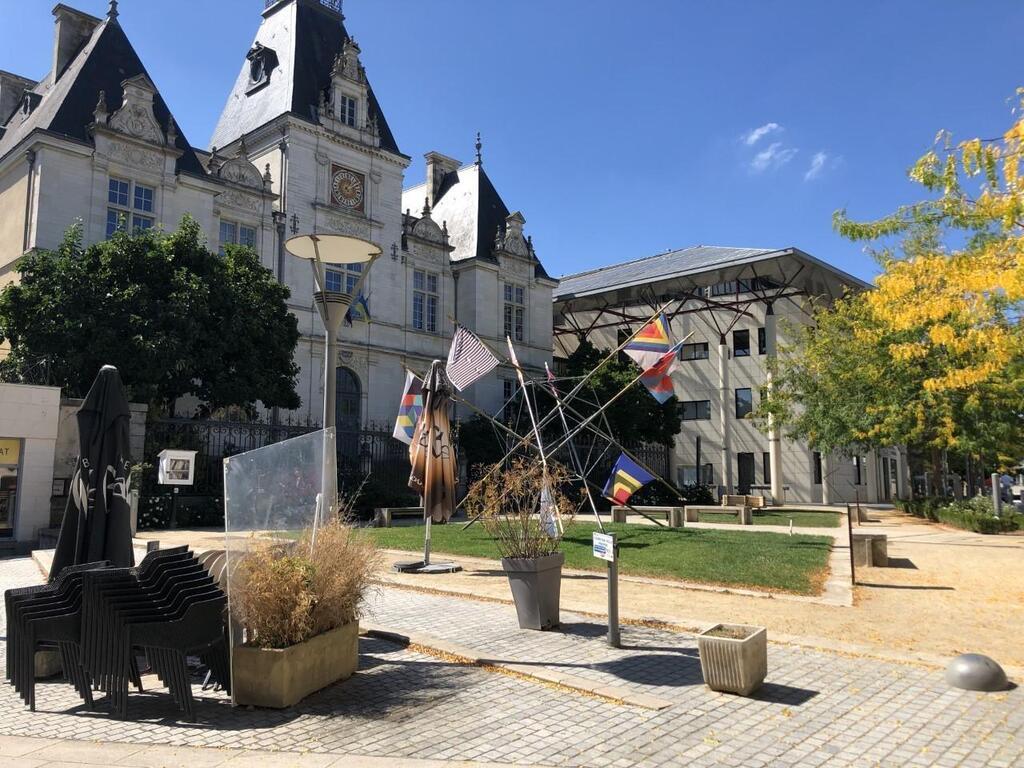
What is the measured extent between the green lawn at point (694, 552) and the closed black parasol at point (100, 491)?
386 cm

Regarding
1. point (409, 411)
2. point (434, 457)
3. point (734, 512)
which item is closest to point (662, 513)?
point (734, 512)

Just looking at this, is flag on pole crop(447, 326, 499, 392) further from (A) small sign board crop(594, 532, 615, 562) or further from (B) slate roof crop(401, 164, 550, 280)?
(B) slate roof crop(401, 164, 550, 280)

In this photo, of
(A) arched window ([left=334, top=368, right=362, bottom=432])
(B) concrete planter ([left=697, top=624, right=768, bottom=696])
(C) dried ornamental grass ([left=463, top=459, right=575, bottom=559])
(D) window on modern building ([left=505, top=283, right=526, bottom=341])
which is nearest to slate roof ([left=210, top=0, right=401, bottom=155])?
(D) window on modern building ([left=505, top=283, right=526, bottom=341])

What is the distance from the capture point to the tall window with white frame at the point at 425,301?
132ft

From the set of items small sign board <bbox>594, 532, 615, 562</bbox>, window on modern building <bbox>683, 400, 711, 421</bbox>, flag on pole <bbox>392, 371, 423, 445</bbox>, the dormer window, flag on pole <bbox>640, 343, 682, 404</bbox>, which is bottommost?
small sign board <bbox>594, 532, 615, 562</bbox>

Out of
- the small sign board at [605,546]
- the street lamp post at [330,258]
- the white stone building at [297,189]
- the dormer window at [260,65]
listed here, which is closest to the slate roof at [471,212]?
the white stone building at [297,189]

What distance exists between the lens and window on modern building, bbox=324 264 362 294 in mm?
35250

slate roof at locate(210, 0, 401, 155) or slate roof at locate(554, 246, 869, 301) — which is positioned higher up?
slate roof at locate(210, 0, 401, 155)

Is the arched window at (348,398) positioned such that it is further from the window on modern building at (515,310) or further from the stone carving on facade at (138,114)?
the stone carving on facade at (138,114)

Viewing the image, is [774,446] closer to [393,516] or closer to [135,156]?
[393,516]

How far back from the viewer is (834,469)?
45781mm

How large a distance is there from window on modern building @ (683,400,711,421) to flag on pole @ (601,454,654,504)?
1284 inches

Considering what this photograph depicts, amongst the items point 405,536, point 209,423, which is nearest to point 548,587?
point 405,536

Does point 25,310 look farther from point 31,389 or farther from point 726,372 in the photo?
point 726,372
